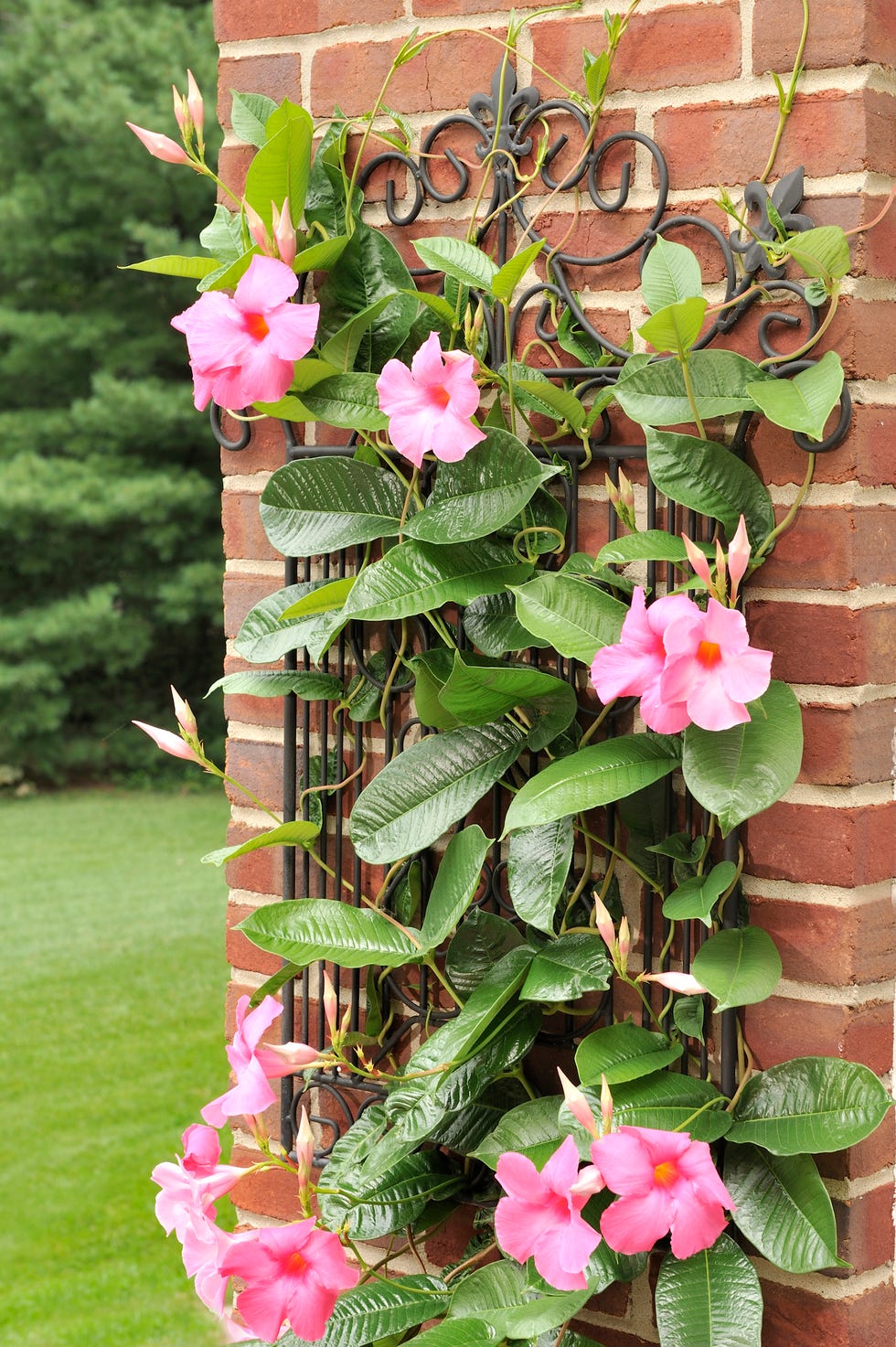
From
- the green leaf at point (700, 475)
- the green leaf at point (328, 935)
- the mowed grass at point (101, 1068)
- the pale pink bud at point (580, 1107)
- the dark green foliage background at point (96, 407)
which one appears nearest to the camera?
the pale pink bud at point (580, 1107)

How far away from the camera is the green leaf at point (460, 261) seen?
1161 mm

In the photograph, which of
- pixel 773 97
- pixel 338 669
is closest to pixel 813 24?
pixel 773 97

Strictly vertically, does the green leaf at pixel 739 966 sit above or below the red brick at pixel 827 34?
below

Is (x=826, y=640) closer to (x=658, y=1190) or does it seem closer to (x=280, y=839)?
(x=658, y=1190)

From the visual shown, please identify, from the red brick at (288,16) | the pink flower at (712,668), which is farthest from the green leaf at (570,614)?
the red brick at (288,16)

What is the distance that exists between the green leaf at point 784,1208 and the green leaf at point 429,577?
0.48 m

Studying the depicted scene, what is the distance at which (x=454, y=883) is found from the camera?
1.18 metres

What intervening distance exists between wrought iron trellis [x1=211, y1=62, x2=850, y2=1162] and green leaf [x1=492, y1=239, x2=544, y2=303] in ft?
0.28

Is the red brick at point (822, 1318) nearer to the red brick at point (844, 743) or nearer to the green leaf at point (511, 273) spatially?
the red brick at point (844, 743)

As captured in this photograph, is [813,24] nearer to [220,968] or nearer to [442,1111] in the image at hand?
[442,1111]

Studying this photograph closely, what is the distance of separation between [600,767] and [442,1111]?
0.32m

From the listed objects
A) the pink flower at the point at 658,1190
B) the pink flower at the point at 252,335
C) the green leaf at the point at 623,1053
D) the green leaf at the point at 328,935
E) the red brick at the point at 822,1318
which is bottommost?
the red brick at the point at 822,1318

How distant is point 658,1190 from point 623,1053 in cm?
14

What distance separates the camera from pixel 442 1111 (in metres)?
1.16
